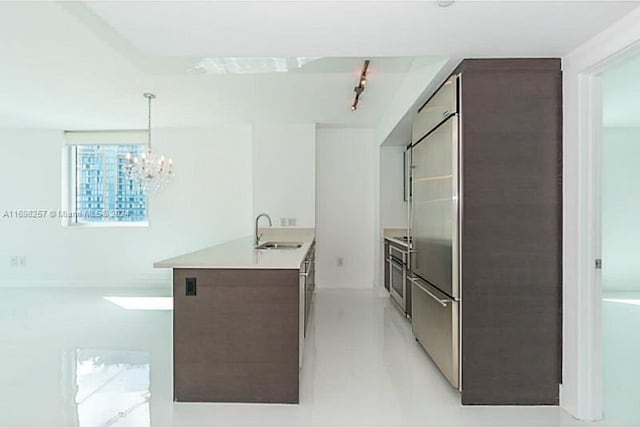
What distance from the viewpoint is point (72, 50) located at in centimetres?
335

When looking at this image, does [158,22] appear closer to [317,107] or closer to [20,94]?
[317,107]

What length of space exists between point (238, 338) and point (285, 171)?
11.9 feet

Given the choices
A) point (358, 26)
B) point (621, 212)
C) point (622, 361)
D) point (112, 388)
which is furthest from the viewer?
point (621, 212)

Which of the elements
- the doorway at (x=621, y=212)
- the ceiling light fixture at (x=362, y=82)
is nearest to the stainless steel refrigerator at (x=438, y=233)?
the ceiling light fixture at (x=362, y=82)

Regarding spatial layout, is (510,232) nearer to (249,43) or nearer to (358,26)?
(358,26)

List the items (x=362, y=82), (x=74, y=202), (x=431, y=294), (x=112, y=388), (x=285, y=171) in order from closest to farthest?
(x=112, y=388) < (x=431, y=294) < (x=362, y=82) < (x=285, y=171) < (x=74, y=202)

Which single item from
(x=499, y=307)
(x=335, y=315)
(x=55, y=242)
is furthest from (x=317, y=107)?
(x=55, y=242)

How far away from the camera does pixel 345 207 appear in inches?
257

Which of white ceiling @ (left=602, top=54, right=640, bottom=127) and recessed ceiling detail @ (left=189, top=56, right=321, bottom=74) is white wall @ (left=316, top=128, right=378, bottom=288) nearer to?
recessed ceiling detail @ (left=189, top=56, right=321, bottom=74)

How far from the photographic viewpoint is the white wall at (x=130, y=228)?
661 cm

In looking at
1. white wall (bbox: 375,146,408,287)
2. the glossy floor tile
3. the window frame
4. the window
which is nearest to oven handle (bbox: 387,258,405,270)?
white wall (bbox: 375,146,408,287)

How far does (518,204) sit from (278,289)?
1.65 meters

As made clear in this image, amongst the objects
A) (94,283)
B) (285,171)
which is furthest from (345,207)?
(94,283)

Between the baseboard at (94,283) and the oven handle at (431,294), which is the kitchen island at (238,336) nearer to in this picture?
the oven handle at (431,294)
